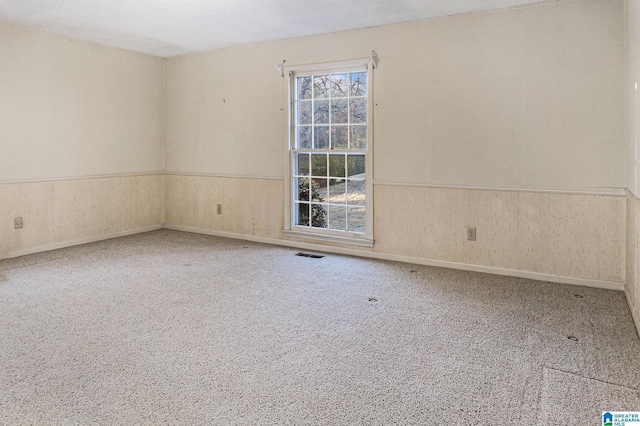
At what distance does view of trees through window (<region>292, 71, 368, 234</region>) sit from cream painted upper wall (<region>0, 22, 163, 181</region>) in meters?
2.25

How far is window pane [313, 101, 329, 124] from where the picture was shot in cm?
507

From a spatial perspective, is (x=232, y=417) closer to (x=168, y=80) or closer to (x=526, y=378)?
(x=526, y=378)

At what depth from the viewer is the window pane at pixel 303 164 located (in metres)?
5.26

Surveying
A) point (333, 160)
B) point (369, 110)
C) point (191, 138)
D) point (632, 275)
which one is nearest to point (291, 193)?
point (333, 160)

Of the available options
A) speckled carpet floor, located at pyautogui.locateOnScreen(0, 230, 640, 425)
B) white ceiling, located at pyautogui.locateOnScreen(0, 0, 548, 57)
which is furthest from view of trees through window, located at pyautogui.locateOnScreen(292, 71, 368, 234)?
speckled carpet floor, located at pyautogui.locateOnScreen(0, 230, 640, 425)

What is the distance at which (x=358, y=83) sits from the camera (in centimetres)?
484

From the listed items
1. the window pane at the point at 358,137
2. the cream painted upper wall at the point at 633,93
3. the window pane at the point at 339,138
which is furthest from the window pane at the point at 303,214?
the cream painted upper wall at the point at 633,93

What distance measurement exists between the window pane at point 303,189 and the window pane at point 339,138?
1.82 feet

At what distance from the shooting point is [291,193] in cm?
534

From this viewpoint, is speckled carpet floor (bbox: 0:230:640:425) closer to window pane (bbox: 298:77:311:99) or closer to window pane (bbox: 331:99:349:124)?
window pane (bbox: 331:99:349:124)

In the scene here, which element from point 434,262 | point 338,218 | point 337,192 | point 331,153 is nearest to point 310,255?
point 338,218

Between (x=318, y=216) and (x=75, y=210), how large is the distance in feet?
9.43

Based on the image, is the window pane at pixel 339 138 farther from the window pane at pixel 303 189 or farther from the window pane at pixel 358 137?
the window pane at pixel 303 189

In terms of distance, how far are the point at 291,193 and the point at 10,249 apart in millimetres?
3034
